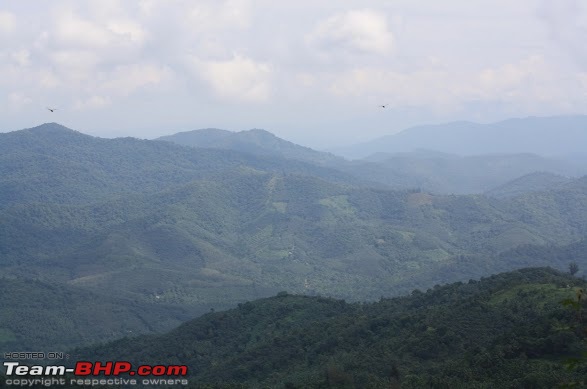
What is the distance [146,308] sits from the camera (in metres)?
123

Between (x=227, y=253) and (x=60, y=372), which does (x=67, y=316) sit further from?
(x=60, y=372)

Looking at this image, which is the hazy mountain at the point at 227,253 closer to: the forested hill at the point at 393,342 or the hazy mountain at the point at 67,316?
the hazy mountain at the point at 67,316

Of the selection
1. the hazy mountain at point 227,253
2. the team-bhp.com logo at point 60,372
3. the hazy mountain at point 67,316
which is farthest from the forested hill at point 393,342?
the hazy mountain at point 227,253

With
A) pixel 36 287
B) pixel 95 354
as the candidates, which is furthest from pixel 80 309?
pixel 95 354

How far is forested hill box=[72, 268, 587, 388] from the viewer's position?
42.1 metres

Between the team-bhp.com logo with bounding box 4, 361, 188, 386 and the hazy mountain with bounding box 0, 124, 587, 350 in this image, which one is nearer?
the team-bhp.com logo with bounding box 4, 361, 188, 386

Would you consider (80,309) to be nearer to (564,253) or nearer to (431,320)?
(431,320)

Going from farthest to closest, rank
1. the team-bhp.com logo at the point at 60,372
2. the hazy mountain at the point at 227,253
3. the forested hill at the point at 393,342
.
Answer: the hazy mountain at the point at 227,253
the forested hill at the point at 393,342
the team-bhp.com logo at the point at 60,372

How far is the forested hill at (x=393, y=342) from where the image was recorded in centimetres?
4206

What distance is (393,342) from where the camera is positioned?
5434cm

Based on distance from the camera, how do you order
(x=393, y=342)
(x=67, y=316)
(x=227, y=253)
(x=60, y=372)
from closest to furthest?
(x=60, y=372), (x=393, y=342), (x=67, y=316), (x=227, y=253)

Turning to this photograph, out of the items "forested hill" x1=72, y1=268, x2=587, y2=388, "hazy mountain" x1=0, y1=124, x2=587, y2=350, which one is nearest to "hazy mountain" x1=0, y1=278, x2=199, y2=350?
"hazy mountain" x1=0, y1=124, x2=587, y2=350

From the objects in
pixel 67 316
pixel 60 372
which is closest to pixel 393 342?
pixel 60 372

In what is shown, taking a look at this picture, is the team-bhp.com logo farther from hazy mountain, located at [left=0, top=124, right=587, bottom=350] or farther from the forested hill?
hazy mountain, located at [left=0, top=124, right=587, bottom=350]
